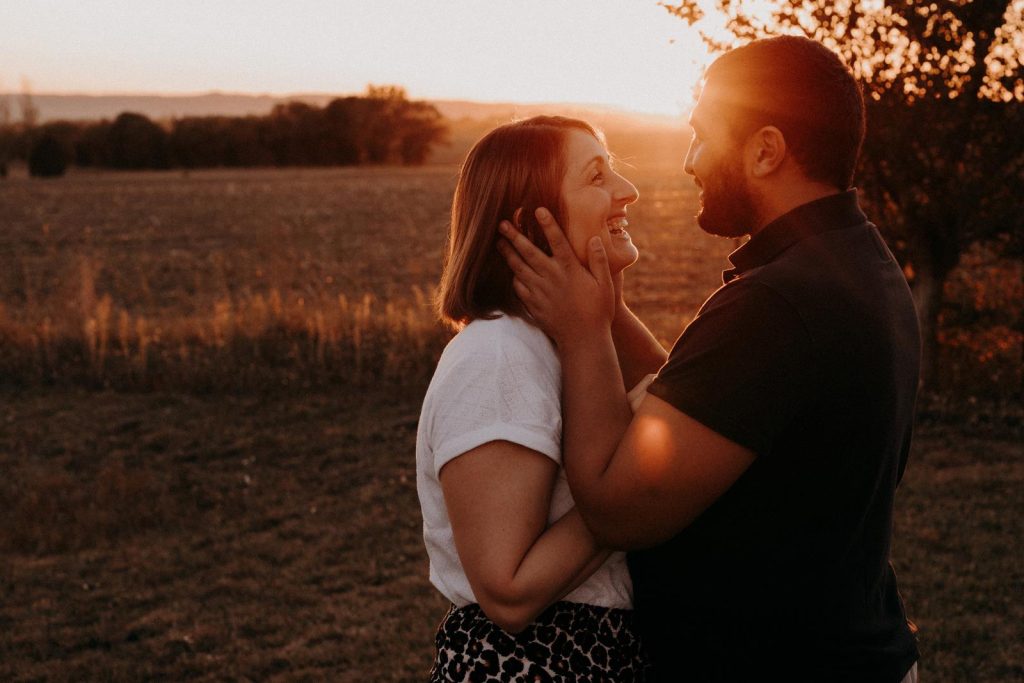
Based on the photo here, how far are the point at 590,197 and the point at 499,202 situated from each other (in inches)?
8.2

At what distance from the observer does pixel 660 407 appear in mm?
1697

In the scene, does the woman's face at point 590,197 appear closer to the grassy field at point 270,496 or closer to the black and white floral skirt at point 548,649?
the black and white floral skirt at point 548,649

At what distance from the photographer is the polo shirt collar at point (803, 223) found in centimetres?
188

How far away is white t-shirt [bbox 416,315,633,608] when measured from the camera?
1.85 meters

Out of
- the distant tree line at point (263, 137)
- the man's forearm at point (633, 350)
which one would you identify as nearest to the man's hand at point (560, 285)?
the man's forearm at point (633, 350)

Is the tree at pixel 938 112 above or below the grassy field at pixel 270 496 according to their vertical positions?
above

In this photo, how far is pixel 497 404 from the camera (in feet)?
6.12

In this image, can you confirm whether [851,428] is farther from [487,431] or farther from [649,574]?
[487,431]

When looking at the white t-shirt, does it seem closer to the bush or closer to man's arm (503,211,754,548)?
man's arm (503,211,754,548)

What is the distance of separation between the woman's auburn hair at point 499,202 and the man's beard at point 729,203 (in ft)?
1.09

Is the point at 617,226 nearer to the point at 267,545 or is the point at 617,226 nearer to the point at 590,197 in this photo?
the point at 590,197

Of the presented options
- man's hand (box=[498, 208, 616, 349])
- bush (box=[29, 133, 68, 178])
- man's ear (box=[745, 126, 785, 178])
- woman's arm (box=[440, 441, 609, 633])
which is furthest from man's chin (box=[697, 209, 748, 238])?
bush (box=[29, 133, 68, 178])

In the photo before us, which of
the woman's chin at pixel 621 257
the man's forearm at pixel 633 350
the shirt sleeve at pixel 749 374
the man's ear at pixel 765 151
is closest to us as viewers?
the shirt sleeve at pixel 749 374

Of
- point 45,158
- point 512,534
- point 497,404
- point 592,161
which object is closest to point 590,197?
point 592,161
